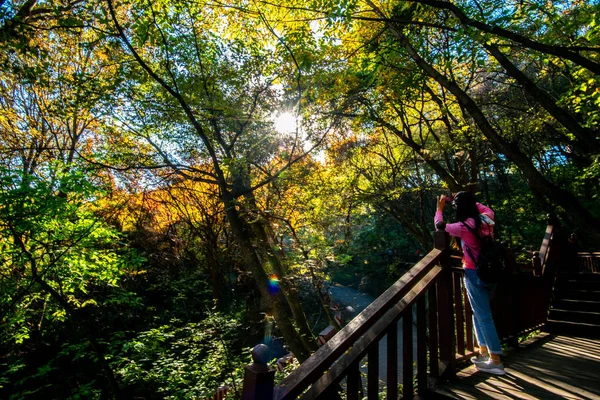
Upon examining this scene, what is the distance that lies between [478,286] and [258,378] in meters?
2.49

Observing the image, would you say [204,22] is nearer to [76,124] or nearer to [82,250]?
[82,250]

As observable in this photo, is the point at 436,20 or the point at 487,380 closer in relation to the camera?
the point at 487,380

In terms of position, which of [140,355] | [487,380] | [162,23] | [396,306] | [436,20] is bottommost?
[140,355]

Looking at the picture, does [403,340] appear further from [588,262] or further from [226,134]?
[588,262]

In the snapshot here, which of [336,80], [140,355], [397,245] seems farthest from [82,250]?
[397,245]

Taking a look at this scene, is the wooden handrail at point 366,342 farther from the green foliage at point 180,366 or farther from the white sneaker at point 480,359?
the green foliage at point 180,366

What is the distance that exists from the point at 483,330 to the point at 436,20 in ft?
21.0

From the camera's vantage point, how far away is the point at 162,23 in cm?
501

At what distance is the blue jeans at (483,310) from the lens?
294 cm

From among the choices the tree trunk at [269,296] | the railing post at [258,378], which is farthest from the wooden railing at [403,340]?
the tree trunk at [269,296]

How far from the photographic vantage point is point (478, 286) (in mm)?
2982

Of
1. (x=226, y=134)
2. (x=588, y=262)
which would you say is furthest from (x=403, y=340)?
(x=588, y=262)

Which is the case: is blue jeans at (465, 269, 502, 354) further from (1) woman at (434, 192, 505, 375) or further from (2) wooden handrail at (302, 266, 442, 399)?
(2) wooden handrail at (302, 266, 442, 399)

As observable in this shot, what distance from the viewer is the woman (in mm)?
2934
